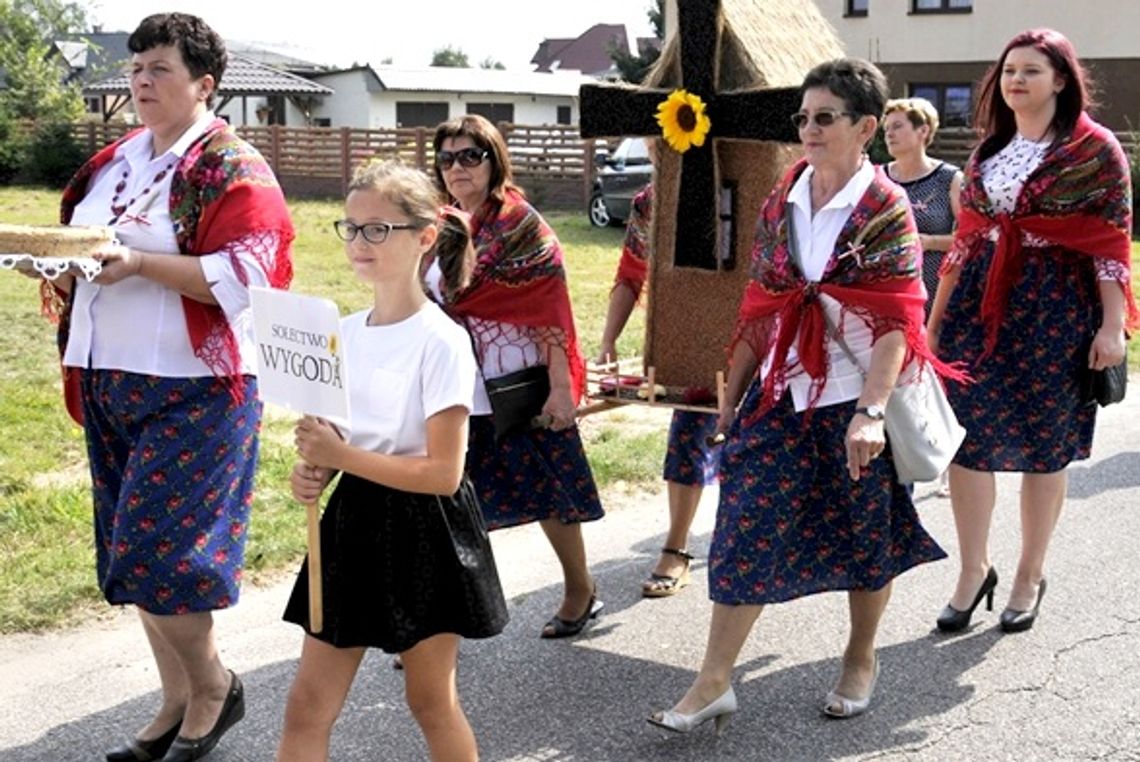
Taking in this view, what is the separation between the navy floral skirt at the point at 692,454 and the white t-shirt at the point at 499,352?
945 mm

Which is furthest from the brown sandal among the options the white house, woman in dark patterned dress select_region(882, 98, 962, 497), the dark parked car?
the white house

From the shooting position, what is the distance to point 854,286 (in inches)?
164

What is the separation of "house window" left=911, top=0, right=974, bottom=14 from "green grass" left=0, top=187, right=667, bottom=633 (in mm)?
19086

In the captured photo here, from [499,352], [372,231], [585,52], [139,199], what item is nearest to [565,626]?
[499,352]

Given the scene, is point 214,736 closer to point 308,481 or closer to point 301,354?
point 308,481

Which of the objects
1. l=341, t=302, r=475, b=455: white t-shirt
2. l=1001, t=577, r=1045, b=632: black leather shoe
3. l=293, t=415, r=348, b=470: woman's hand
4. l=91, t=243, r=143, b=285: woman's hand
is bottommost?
l=1001, t=577, r=1045, b=632: black leather shoe

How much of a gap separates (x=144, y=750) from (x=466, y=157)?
6.40 feet

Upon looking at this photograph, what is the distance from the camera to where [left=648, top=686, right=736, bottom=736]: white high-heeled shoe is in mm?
4160

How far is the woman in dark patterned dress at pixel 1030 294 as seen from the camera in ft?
16.6

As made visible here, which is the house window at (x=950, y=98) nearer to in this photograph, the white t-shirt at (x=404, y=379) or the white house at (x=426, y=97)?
the white house at (x=426, y=97)

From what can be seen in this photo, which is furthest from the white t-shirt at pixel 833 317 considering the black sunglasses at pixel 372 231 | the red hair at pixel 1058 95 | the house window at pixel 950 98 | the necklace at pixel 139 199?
the house window at pixel 950 98

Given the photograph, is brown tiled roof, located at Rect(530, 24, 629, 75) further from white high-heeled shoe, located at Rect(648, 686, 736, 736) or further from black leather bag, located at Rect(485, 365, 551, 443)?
white high-heeled shoe, located at Rect(648, 686, 736, 736)

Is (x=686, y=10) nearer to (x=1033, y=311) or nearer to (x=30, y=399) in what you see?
(x=1033, y=311)

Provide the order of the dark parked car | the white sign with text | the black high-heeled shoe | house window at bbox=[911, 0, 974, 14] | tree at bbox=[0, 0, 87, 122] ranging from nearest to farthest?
the white sign with text
the black high-heeled shoe
the dark parked car
house window at bbox=[911, 0, 974, 14]
tree at bbox=[0, 0, 87, 122]
